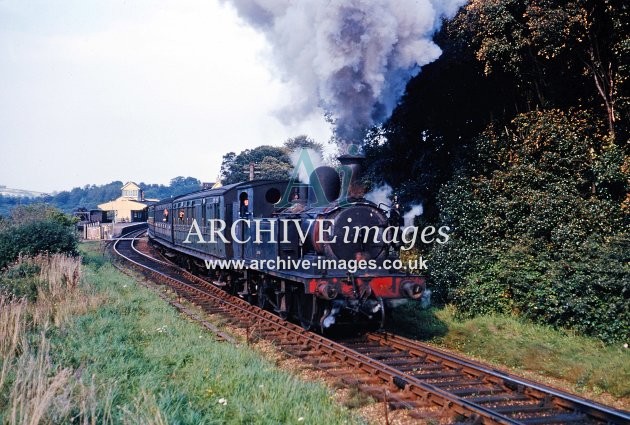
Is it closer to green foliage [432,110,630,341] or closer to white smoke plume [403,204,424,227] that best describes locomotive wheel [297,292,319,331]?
green foliage [432,110,630,341]

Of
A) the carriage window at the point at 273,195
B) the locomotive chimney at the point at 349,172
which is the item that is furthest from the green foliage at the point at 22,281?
the locomotive chimney at the point at 349,172

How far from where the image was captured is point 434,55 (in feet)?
38.7

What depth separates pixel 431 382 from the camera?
6746 mm

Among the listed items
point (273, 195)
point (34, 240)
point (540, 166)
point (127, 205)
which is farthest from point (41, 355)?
point (127, 205)

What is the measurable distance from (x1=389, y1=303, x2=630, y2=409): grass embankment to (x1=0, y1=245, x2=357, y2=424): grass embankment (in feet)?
13.5

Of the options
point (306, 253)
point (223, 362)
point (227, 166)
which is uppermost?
point (227, 166)

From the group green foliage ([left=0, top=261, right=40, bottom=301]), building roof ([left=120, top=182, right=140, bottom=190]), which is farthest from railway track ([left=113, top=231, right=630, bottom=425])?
building roof ([left=120, top=182, right=140, bottom=190])

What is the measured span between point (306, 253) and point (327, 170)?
1.70 metres

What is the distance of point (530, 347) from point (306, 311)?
164 inches

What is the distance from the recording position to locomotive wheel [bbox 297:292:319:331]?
9.42 meters

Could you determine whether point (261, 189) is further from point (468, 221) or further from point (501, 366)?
point (501, 366)

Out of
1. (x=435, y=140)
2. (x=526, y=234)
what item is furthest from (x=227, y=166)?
(x=526, y=234)

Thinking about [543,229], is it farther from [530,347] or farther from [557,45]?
[557,45]

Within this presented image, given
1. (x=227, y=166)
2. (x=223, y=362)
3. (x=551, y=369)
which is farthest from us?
(x=227, y=166)
